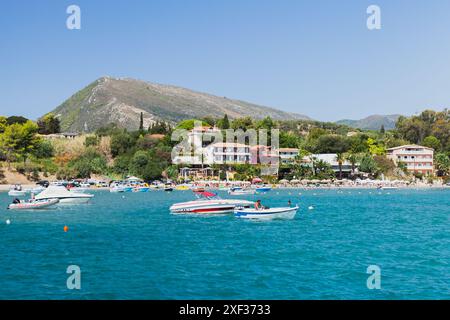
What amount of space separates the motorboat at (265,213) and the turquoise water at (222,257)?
28.5 inches

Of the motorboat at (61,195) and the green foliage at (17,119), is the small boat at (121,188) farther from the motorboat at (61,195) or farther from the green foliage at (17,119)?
the green foliage at (17,119)

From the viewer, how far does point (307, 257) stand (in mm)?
24625

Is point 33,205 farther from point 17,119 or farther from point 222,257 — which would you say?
point 17,119

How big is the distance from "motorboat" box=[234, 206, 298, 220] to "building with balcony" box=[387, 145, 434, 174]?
81.3 metres

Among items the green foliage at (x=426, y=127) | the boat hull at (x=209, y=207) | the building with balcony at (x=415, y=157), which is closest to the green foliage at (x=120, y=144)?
the building with balcony at (x=415, y=157)

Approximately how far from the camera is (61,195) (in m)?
53.1

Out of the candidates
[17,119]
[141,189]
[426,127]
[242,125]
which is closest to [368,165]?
[242,125]

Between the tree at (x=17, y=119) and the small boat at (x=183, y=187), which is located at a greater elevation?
the tree at (x=17, y=119)

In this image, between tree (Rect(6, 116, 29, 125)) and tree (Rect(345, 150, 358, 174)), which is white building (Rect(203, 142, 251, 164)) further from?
tree (Rect(6, 116, 29, 125))

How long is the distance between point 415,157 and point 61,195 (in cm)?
8366

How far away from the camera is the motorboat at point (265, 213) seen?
38.4 meters

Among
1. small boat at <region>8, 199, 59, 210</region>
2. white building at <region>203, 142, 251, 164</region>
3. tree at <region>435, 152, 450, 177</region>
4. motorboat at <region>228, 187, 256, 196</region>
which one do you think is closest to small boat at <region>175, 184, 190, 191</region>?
motorboat at <region>228, 187, 256, 196</region>

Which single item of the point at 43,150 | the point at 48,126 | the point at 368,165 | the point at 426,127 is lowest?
the point at 368,165

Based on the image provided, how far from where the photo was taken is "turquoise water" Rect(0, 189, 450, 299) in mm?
18406
